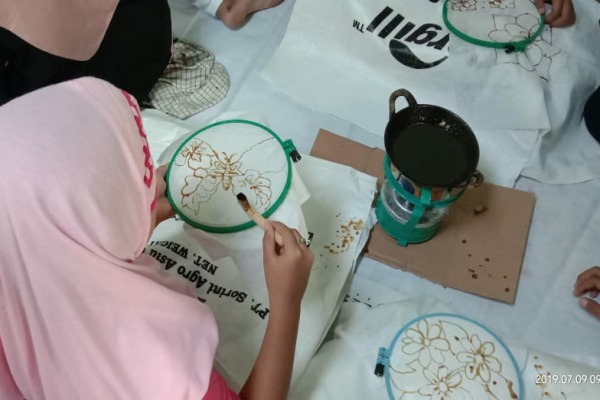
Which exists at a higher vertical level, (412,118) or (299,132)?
(412,118)

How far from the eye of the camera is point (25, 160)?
1.38 feet

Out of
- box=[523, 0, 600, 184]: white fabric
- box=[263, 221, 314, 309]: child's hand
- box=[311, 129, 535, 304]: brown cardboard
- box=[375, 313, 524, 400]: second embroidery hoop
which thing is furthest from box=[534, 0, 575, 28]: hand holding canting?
box=[263, 221, 314, 309]: child's hand

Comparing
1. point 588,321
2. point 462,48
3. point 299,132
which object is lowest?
point 588,321

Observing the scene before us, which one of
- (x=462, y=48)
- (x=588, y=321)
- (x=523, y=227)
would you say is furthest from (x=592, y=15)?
(x=588, y=321)

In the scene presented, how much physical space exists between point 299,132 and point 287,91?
0.09 meters

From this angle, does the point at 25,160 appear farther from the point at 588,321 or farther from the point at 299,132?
the point at 588,321

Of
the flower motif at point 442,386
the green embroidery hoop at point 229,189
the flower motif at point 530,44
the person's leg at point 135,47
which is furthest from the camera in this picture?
the flower motif at point 530,44

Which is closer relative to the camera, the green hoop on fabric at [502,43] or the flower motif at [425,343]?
the flower motif at [425,343]

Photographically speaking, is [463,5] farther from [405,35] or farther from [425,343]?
[425,343]

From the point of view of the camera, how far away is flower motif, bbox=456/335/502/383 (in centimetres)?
77

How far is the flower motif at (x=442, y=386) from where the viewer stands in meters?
0.75

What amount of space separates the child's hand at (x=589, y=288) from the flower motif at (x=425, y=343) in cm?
26
